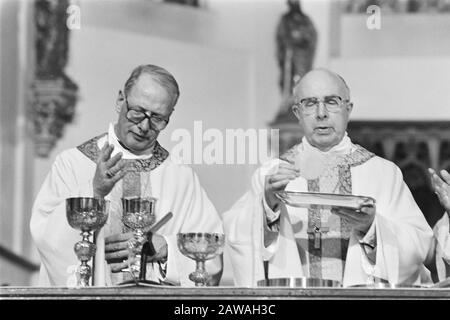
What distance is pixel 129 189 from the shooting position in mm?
9773

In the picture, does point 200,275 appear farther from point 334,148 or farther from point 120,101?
point 120,101

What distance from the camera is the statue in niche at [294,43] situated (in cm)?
1084

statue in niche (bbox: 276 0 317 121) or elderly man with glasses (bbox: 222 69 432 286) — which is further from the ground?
statue in niche (bbox: 276 0 317 121)

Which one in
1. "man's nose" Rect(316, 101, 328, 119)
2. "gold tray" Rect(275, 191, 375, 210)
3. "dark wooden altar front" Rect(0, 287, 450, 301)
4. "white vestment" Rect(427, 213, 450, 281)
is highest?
"man's nose" Rect(316, 101, 328, 119)

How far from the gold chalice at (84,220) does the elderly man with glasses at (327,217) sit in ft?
3.21

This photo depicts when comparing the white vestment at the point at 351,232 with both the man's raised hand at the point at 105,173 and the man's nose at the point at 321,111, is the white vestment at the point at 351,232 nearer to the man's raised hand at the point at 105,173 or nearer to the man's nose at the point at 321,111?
the man's nose at the point at 321,111

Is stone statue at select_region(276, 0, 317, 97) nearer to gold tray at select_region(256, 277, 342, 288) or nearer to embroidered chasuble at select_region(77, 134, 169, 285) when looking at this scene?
embroidered chasuble at select_region(77, 134, 169, 285)

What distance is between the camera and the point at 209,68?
34.4 feet

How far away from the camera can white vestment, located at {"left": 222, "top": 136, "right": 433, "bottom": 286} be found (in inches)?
364

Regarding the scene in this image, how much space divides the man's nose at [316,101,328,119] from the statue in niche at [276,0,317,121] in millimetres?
1121

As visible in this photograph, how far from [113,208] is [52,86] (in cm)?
151

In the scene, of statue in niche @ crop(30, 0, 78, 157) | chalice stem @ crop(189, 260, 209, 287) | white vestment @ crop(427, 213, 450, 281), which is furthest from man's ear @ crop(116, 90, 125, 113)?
white vestment @ crop(427, 213, 450, 281)

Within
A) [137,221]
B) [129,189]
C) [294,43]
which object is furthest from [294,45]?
[137,221]

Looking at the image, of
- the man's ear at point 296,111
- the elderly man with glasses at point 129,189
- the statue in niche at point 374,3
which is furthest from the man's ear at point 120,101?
the statue in niche at point 374,3
